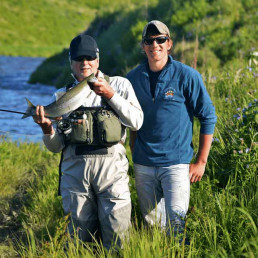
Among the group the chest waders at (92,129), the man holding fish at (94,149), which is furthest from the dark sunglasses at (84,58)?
the chest waders at (92,129)

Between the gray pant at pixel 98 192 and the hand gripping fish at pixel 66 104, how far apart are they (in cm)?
42

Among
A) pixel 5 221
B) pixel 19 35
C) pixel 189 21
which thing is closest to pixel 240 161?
pixel 5 221

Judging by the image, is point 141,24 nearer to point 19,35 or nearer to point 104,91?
point 104,91

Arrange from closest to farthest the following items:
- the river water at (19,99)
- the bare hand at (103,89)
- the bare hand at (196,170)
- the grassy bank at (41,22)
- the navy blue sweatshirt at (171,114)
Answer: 1. the bare hand at (103,89)
2. the navy blue sweatshirt at (171,114)
3. the bare hand at (196,170)
4. the river water at (19,99)
5. the grassy bank at (41,22)

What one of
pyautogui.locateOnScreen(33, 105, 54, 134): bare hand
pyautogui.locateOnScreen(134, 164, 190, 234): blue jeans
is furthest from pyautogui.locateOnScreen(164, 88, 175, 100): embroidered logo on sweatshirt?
pyautogui.locateOnScreen(33, 105, 54, 134): bare hand

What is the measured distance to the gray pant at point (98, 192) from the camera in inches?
153

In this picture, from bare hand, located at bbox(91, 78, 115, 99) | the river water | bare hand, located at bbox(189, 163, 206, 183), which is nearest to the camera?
bare hand, located at bbox(91, 78, 115, 99)

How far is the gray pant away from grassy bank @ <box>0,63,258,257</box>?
0.44ft

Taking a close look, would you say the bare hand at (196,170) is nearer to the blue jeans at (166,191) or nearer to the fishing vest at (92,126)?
the blue jeans at (166,191)

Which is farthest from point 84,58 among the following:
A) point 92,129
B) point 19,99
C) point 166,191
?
point 19,99

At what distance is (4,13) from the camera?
7544 cm

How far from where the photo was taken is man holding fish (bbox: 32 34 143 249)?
3855 millimetres

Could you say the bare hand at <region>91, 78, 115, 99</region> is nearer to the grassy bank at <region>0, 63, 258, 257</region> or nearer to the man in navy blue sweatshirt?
the man in navy blue sweatshirt

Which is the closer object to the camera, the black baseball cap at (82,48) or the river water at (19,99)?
the black baseball cap at (82,48)
